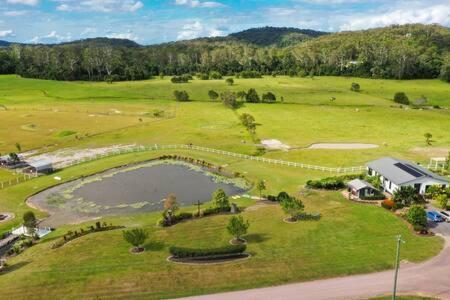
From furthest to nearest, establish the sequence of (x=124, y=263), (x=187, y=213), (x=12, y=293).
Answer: (x=187, y=213) → (x=124, y=263) → (x=12, y=293)

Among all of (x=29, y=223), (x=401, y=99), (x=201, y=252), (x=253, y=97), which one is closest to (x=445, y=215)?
(x=201, y=252)

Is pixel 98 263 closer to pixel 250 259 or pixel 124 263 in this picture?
pixel 124 263

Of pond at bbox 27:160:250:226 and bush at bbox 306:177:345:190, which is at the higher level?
bush at bbox 306:177:345:190

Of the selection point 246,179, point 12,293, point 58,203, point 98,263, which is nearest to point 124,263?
point 98,263

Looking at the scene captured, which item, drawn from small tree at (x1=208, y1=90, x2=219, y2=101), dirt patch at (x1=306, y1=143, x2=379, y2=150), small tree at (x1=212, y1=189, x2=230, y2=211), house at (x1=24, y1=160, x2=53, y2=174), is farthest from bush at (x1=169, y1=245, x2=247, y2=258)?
small tree at (x1=208, y1=90, x2=219, y2=101)

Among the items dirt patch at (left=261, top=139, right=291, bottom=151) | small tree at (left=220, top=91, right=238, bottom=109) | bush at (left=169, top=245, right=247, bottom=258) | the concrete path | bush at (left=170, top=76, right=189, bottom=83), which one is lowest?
the concrete path

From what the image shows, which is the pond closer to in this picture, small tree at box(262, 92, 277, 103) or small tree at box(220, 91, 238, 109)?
small tree at box(220, 91, 238, 109)
